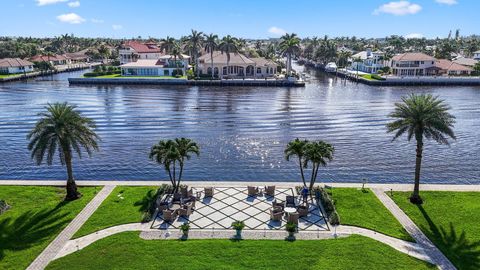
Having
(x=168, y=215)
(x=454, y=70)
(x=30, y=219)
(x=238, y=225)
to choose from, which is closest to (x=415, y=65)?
(x=454, y=70)

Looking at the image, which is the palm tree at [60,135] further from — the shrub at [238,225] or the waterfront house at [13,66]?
the waterfront house at [13,66]

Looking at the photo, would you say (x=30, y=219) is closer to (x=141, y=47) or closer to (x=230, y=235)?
(x=230, y=235)

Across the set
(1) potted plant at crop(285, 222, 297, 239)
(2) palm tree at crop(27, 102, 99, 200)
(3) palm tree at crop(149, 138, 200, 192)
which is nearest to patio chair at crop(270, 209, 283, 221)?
(1) potted plant at crop(285, 222, 297, 239)

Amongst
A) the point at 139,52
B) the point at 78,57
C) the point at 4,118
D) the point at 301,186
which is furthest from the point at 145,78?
the point at 301,186

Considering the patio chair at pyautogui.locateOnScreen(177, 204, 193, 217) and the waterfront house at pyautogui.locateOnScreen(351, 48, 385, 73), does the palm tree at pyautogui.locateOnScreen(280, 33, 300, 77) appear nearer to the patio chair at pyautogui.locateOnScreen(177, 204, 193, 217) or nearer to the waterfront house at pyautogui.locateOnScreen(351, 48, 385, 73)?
the waterfront house at pyautogui.locateOnScreen(351, 48, 385, 73)

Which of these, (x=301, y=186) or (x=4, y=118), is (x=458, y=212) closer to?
(x=301, y=186)

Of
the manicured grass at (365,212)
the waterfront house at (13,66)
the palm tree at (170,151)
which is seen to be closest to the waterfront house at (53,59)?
the waterfront house at (13,66)
